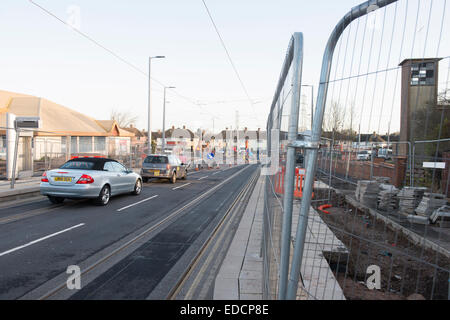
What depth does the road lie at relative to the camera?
4301 mm

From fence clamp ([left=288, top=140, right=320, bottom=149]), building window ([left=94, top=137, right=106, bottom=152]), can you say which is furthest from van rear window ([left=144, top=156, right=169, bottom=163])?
building window ([left=94, top=137, right=106, bottom=152])

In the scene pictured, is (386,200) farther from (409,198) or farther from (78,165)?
(78,165)

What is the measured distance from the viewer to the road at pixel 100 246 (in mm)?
4301

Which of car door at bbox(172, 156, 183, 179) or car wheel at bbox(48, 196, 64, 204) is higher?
car door at bbox(172, 156, 183, 179)

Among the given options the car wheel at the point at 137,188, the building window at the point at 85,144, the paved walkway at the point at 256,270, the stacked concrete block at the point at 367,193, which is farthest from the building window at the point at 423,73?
the building window at the point at 85,144

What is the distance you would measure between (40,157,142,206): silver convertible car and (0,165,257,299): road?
42 centimetres

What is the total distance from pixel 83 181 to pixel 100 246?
412cm

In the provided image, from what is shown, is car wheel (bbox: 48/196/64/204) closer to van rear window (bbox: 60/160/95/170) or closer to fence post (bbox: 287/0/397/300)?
van rear window (bbox: 60/160/95/170)

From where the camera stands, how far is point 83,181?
9609 millimetres

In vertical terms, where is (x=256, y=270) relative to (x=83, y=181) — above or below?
below

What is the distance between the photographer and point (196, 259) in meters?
5.58

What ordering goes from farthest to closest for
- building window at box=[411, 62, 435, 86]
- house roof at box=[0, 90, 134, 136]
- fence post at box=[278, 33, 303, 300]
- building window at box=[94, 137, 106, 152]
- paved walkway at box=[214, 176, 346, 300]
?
building window at box=[94, 137, 106, 152] → house roof at box=[0, 90, 134, 136] → paved walkway at box=[214, 176, 346, 300] → fence post at box=[278, 33, 303, 300] → building window at box=[411, 62, 435, 86]

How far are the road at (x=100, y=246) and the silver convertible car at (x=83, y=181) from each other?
42 centimetres

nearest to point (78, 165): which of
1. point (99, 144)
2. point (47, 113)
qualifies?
point (47, 113)
